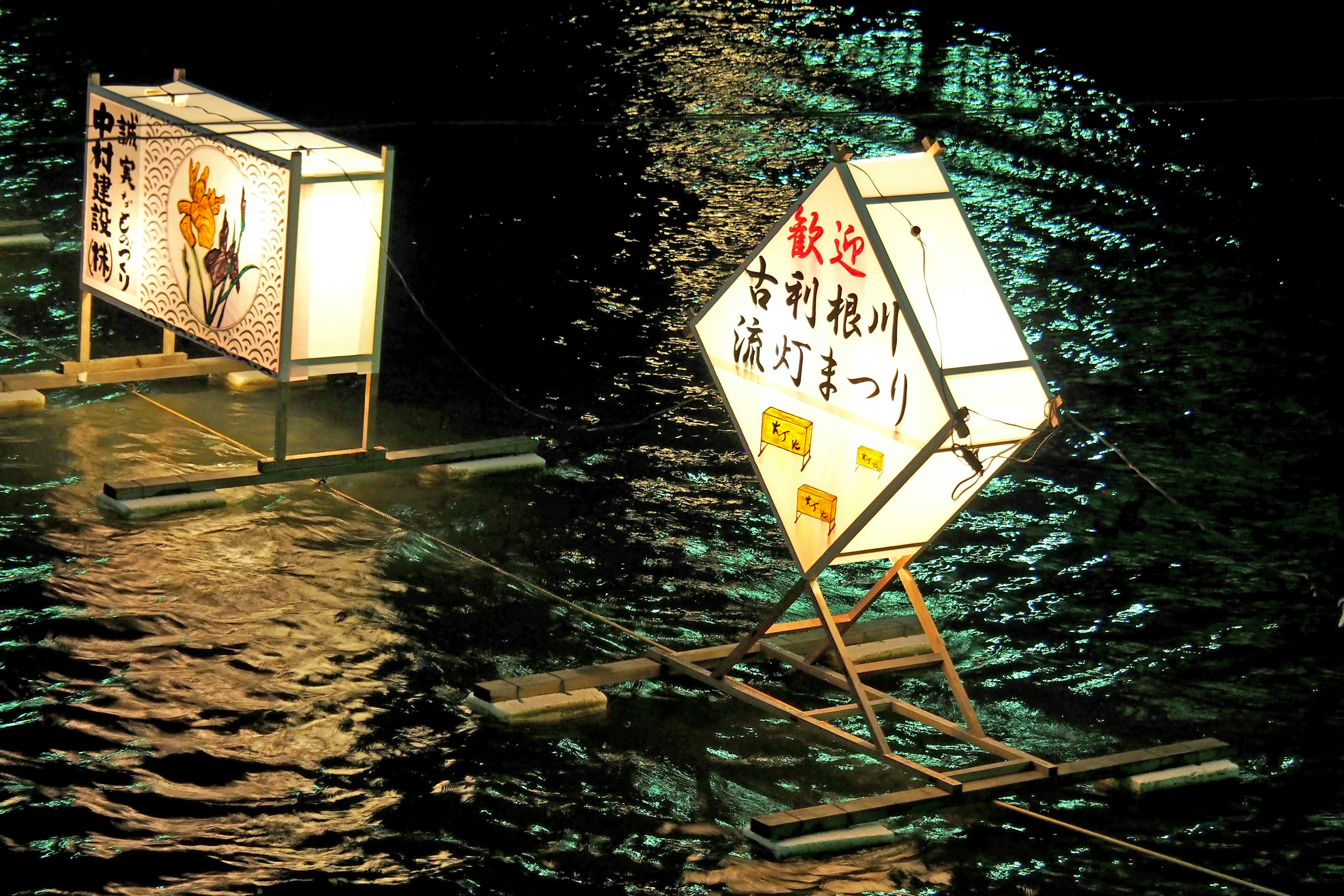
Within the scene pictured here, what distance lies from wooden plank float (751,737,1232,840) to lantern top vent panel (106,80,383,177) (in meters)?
4.07

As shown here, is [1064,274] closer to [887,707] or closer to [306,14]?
[887,707]

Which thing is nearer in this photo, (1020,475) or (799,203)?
(799,203)

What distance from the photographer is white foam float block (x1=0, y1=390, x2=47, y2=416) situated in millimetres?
9461

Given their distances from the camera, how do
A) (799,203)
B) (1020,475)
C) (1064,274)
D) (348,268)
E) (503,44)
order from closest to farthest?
(799,203) → (348,268) → (1020,475) → (1064,274) → (503,44)

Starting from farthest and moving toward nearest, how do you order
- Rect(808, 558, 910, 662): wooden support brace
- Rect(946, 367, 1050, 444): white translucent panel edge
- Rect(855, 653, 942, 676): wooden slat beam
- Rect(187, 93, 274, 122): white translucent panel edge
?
Rect(187, 93, 274, 122): white translucent panel edge < Rect(855, 653, 942, 676): wooden slat beam < Rect(808, 558, 910, 662): wooden support brace < Rect(946, 367, 1050, 444): white translucent panel edge

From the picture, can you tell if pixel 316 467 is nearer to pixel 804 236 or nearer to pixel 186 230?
pixel 186 230

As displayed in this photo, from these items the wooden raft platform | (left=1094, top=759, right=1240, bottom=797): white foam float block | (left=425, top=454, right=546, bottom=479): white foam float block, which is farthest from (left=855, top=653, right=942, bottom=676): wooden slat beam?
(left=425, top=454, right=546, bottom=479): white foam float block

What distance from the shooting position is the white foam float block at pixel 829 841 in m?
5.99

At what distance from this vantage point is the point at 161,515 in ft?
27.4

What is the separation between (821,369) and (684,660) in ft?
4.82

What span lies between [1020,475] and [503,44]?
11223mm

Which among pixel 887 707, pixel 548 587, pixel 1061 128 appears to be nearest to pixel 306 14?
pixel 1061 128

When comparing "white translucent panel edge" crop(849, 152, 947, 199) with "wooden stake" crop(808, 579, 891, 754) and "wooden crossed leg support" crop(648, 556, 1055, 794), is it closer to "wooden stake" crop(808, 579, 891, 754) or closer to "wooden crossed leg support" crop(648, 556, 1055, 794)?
"wooden crossed leg support" crop(648, 556, 1055, 794)

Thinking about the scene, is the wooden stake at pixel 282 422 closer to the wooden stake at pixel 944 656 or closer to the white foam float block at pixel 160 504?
the white foam float block at pixel 160 504
